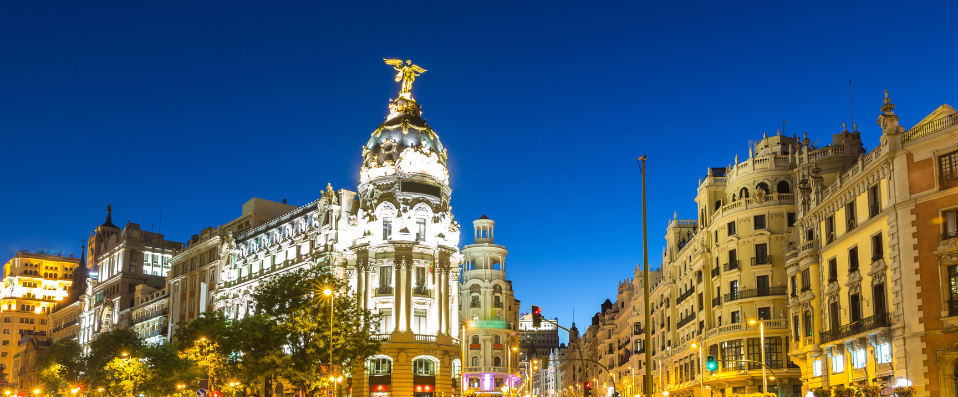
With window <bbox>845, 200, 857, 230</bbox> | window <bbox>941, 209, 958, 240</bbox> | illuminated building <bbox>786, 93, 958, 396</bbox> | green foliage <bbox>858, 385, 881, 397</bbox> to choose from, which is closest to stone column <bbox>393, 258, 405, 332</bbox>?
illuminated building <bbox>786, 93, 958, 396</bbox>

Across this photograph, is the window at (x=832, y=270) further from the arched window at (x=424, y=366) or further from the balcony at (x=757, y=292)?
the arched window at (x=424, y=366)

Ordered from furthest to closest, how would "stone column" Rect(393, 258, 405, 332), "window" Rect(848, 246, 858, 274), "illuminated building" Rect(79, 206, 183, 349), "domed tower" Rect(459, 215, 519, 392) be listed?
"illuminated building" Rect(79, 206, 183, 349) → "domed tower" Rect(459, 215, 519, 392) → "stone column" Rect(393, 258, 405, 332) → "window" Rect(848, 246, 858, 274)

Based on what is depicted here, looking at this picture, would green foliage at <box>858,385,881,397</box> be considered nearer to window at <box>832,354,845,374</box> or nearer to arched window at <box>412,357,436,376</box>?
window at <box>832,354,845,374</box>

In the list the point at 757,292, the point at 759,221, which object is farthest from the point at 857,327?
the point at 759,221

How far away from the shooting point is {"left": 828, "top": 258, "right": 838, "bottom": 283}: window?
178 feet

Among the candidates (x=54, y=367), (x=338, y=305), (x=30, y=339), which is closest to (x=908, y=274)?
(x=338, y=305)

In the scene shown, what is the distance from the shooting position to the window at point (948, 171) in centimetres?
4278

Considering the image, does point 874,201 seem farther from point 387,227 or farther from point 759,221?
point 387,227

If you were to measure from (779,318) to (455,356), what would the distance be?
37893 millimetres

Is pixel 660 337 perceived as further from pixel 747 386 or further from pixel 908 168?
pixel 908 168

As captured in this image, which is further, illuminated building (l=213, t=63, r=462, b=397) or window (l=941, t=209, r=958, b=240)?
illuminated building (l=213, t=63, r=462, b=397)

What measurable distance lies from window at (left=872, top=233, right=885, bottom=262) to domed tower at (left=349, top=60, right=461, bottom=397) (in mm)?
51397

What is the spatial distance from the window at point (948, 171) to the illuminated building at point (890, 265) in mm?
49

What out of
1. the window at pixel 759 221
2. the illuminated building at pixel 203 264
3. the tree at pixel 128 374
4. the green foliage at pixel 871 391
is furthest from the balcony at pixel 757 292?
the illuminated building at pixel 203 264
